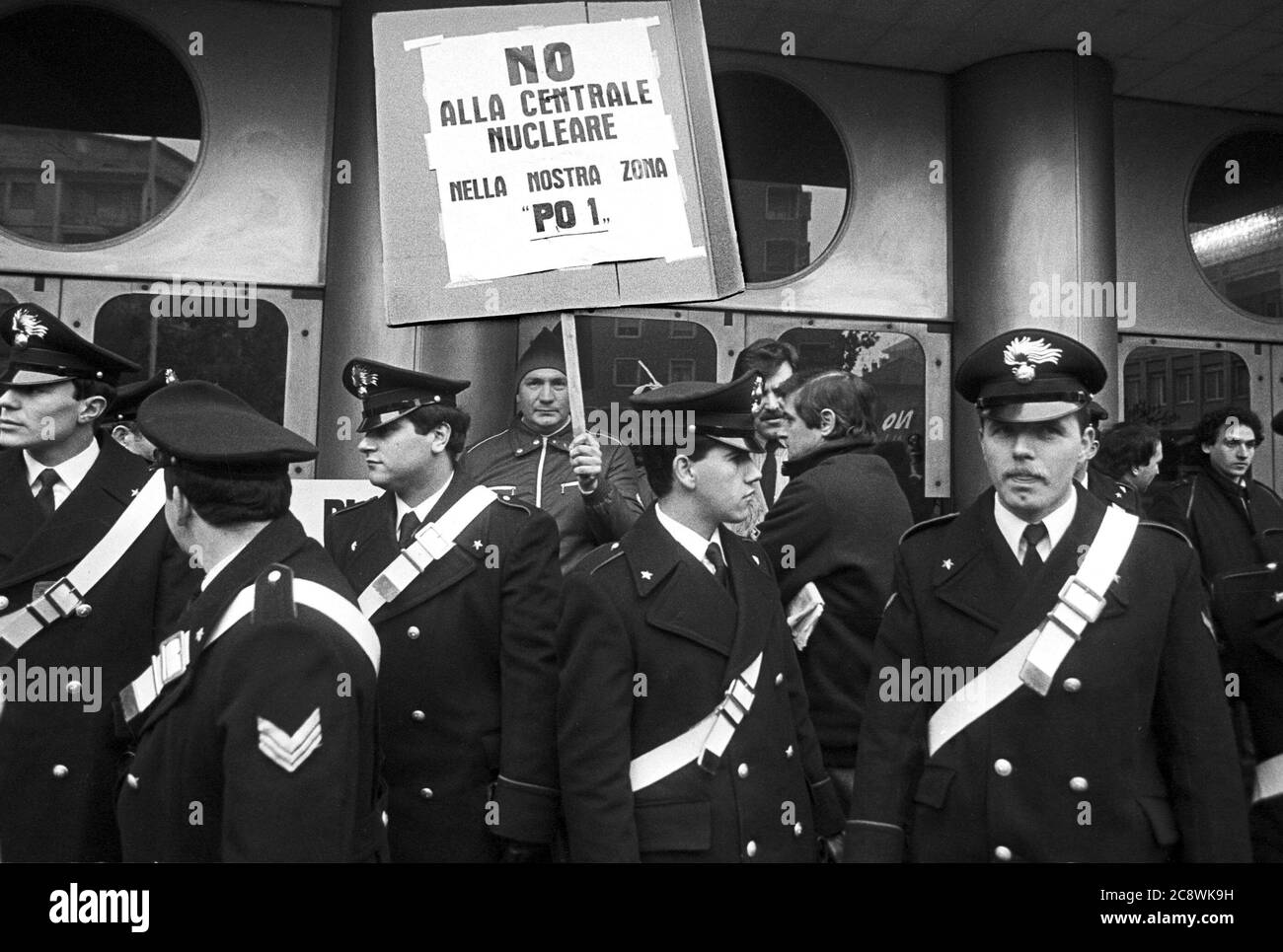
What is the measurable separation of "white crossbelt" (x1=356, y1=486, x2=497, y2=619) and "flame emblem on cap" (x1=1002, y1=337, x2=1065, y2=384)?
1482 millimetres

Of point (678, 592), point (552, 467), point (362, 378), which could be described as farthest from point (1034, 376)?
point (552, 467)

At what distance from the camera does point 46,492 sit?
3.46m

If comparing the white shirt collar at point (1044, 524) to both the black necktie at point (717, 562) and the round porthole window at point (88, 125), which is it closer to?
the black necktie at point (717, 562)

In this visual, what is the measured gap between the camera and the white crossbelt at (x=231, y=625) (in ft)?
7.64

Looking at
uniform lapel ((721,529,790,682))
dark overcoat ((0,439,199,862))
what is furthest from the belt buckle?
dark overcoat ((0,439,199,862))

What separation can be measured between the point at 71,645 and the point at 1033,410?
8.12ft

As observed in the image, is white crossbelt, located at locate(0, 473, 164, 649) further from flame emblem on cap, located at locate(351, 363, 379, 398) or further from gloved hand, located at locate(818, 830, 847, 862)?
gloved hand, located at locate(818, 830, 847, 862)

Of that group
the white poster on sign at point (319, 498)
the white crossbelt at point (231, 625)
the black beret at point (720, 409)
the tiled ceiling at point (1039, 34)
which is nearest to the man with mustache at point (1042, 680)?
the black beret at point (720, 409)

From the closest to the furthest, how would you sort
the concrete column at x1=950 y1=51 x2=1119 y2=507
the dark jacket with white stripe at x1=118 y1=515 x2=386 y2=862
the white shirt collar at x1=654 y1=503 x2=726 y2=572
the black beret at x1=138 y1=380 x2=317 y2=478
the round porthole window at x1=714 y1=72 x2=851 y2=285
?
1. the dark jacket with white stripe at x1=118 y1=515 x2=386 y2=862
2. the black beret at x1=138 y1=380 x2=317 y2=478
3. the white shirt collar at x1=654 y1=503 x2=726 y2=572
4. the concrete column at x1=950 y1=51 x2=1119 y2=507
5. the round porthole window at x1=714 y1=72 x2=851 y2=285

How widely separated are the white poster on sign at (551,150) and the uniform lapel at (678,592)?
101 centimetres

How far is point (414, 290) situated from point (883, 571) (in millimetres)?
1611

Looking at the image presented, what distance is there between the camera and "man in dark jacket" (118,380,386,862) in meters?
2.19

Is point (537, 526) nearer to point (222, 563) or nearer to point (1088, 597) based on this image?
point (222, 563)
